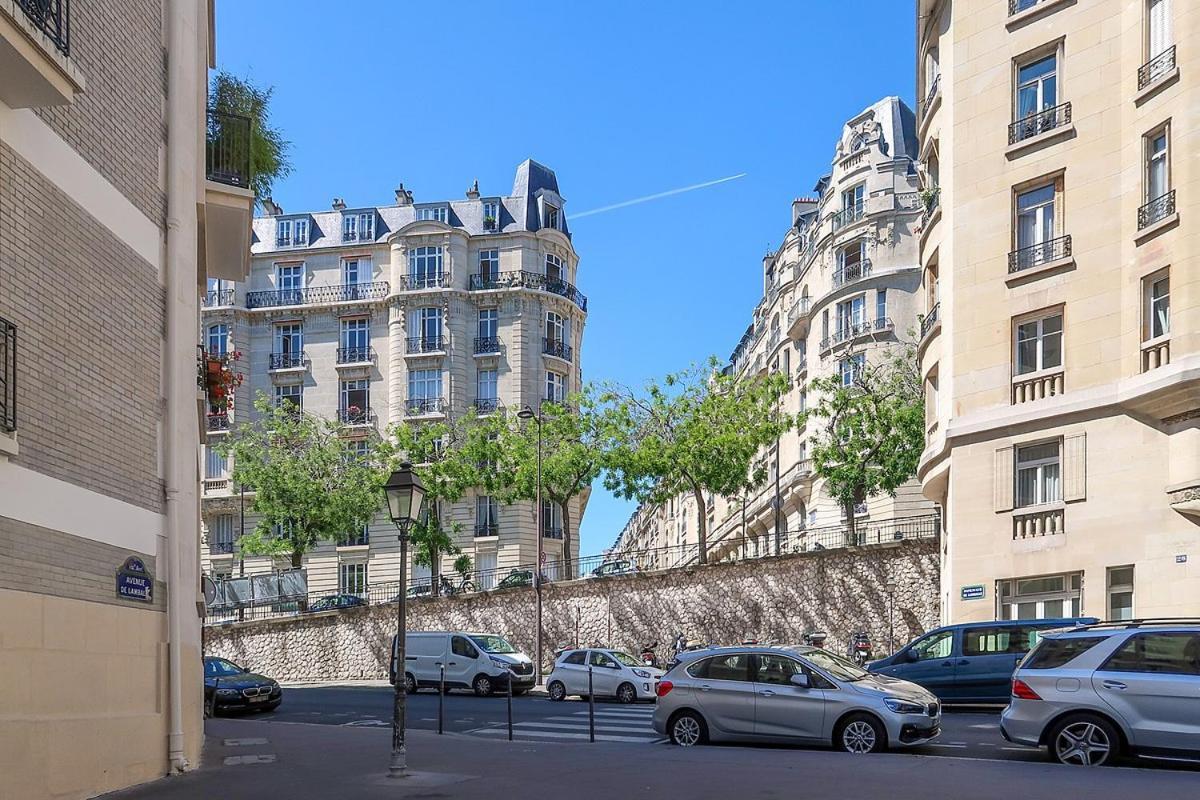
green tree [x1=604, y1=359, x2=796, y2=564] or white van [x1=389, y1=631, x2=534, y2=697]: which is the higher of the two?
green tree [x1=604, y1=359, x2=796, y2=564]

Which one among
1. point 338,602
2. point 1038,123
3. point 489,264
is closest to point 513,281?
point 489,264

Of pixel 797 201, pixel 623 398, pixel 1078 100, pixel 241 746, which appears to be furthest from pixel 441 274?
pixel 241 746

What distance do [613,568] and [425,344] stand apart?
19753mm

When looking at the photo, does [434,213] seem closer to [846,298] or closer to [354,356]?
[354,356]

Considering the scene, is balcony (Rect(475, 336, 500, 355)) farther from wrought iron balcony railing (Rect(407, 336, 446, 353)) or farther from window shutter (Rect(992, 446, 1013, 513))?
window shutter (Rect(992, 446, 1013, 513))

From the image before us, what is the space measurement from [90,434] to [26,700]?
9.41 ft

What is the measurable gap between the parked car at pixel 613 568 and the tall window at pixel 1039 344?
19703 mm

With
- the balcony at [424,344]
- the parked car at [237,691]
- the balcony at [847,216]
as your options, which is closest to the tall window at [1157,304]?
the parked car at [237,691]

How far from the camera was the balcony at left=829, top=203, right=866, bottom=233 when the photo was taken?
57.7 m

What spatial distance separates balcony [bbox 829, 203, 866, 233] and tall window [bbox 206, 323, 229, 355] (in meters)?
30.7

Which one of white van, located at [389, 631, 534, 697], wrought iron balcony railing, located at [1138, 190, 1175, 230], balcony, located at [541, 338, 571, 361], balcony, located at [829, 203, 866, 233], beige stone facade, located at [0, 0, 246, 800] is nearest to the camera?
beige stone facade, located at [0, 0, 246, 800]

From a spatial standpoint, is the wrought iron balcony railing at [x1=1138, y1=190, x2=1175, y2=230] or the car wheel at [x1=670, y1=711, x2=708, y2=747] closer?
the car wheel at [x1=670, y1=711, x2=708, y2=747]

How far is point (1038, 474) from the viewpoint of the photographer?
26703 mm

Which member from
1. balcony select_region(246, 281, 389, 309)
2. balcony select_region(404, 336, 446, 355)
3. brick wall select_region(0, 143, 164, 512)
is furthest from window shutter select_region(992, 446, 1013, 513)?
balcony select_region(246, 281, 389, 309)
